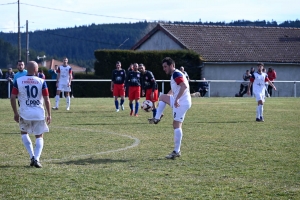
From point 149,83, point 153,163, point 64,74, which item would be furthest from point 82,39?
point 153,163

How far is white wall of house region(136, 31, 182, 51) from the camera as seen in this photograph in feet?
174

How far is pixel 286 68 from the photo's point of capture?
52125mm

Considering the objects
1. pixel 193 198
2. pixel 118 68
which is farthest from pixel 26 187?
pixel 118 68

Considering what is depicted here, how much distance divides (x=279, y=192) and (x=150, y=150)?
14.7ft

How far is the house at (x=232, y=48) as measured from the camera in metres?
49.6

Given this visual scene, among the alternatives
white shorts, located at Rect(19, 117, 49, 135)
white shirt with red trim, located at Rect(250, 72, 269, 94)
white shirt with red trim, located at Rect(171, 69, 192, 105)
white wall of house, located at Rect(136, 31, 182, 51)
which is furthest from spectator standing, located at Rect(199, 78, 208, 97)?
white shorts, located at Rect(19, 117, 49, 135)

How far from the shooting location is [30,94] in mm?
9977

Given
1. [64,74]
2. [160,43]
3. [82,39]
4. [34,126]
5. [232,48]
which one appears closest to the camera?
[34,126]

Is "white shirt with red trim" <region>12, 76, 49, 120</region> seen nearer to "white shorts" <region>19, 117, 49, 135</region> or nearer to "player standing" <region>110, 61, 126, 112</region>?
"white shorts" <region>19, 117, 49, 135</region>

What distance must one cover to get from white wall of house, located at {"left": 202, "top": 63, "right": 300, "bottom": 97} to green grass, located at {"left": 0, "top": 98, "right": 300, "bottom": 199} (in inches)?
1183

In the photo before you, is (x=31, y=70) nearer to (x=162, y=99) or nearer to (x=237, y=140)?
(x=162, y=99)

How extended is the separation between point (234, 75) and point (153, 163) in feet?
136

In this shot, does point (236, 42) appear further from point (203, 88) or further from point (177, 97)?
point (177, 97)

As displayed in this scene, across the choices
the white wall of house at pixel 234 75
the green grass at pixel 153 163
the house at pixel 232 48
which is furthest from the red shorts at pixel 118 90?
the house at pixel 232 48
